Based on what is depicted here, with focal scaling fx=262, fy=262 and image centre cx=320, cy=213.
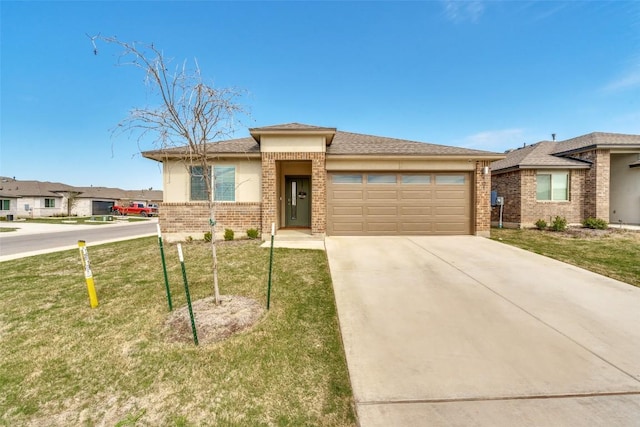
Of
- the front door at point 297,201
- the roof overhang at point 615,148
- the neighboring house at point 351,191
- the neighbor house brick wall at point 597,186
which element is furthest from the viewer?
the roof overhang at point 615,148

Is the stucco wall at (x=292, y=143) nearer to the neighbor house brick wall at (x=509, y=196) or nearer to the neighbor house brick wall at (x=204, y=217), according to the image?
the neighbor house brick wall at (x=204, y=217)

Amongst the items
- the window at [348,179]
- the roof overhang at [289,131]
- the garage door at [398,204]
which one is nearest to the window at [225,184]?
the roof overhang at [289,131]

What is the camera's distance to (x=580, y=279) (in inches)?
217

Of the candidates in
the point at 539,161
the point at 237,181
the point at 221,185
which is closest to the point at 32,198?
the point at 221,185

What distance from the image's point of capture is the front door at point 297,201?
11.7m

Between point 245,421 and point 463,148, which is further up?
point 463,148

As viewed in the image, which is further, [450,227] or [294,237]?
[450,227]

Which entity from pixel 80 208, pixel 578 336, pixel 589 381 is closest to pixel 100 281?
pixel 589 381

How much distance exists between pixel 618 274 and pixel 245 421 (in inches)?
322

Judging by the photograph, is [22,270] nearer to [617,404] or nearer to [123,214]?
[617,404]

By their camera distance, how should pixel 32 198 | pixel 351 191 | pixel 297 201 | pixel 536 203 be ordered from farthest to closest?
→ pixel 32 198, pixel 536 203, pixel 297 201, pixel 351 191

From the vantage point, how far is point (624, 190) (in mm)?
14719

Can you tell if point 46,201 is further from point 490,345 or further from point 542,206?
point 542,206

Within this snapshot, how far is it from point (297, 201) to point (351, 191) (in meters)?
2.85
